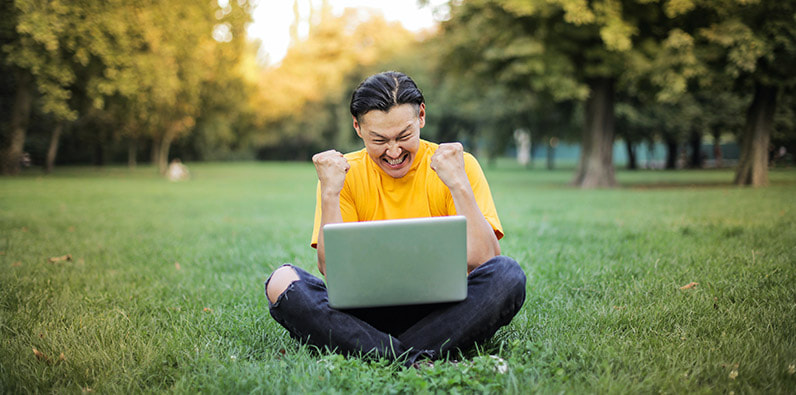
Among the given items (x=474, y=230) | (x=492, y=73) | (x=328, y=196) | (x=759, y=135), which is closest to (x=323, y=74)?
(x=492, y=73)

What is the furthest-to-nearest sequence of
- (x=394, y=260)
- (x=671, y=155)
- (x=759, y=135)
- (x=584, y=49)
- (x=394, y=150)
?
(x=671, y=155)
(x=584, y=49)
(x=759, y=135)
(x=394, y=150)
(x=394, y=260)

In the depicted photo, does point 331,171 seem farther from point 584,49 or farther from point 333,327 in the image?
point 584,49

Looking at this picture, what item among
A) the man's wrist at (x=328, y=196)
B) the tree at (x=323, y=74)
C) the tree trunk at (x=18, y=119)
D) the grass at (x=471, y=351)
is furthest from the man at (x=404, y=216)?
the tree at (x=323, y=74)

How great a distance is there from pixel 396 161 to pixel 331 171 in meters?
0.37

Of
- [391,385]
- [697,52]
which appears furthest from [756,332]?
[697,52]

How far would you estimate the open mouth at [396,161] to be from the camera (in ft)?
9.48

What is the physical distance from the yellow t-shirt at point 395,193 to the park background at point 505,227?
0.79 meters

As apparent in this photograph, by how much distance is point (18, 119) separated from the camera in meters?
19.8

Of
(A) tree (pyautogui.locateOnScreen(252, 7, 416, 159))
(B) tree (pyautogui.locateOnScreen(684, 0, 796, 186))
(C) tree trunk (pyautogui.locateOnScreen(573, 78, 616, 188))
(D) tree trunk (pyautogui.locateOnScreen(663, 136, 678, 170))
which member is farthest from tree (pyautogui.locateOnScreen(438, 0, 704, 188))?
(A) tree (pyautogui.locateOnScreen(252, 7, 416, 159))

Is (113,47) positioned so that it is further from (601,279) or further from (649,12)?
(601,279)

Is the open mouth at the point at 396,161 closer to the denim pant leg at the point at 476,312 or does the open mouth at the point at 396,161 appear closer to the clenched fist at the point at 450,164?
the clenched fist at the point at 450,164

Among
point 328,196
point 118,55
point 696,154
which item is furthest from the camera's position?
point 696,154

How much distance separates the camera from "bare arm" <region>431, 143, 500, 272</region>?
8.68ft

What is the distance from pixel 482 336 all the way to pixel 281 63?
128 ft
